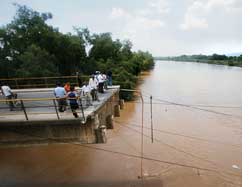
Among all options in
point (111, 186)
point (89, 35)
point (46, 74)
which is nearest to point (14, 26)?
point (46, 74)

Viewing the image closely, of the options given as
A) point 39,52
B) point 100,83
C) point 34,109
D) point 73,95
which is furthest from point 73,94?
point 39,52

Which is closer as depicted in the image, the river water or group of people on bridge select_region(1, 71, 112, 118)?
group of people on bridge select_region(1, 71, 112, 118)

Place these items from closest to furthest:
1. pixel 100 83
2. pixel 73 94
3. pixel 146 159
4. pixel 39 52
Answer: pixel 73 94
pixel 100 83
pixel 146 159
pixel 39 52

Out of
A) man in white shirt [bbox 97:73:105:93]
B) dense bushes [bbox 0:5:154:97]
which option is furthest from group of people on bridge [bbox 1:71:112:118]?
dense bushes [bbox 0:5:154:97]

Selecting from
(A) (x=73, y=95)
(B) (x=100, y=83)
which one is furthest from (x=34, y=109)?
(B) (x=100, y=83)

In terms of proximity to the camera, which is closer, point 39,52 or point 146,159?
point 146,159

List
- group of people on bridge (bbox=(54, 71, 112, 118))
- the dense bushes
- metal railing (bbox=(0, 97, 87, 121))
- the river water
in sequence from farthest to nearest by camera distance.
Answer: the dense bushes → the river water → group of people on bridge (bbox=(54, 71, 112, 118)) → metal railing (bbox=(0, 97, 87, 121))

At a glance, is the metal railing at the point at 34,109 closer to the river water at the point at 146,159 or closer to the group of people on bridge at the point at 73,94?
the group of people on bridge at the point at 73,94

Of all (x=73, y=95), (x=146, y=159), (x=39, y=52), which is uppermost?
(x=39, y=52)

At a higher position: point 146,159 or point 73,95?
point 73,95

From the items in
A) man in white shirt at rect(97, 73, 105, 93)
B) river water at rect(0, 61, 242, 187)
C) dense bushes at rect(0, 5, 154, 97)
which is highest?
dense bushes at rect(0, 5, 154, 97)

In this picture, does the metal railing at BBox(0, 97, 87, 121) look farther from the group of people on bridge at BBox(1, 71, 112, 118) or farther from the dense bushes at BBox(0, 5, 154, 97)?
the dense bushes at BBox(0, 5, 154, 97)

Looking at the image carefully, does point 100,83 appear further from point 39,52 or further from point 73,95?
point 39,52

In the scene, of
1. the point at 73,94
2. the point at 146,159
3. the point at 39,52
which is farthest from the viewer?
the point at 39,52
